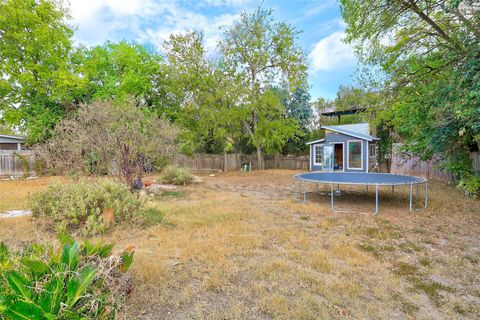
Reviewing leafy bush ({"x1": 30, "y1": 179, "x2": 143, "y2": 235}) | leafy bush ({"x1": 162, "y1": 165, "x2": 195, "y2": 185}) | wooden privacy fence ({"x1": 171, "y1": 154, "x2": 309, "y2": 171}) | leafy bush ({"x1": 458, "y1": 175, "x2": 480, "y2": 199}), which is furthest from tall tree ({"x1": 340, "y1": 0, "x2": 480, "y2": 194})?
wooden privacy fence ({"x1": 171, "y1": 154, "x2": 309, "y2": 171})

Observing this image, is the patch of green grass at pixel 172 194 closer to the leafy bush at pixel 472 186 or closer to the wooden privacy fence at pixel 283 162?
the leafy bush at pixel 472 186

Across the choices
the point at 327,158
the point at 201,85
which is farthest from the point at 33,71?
the point at 327,158

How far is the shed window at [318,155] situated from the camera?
15.8 metres

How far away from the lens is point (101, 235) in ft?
13.1

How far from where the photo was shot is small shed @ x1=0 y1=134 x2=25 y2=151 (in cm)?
1423

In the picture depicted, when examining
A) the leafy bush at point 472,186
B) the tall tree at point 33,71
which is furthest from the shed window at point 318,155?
the tall tree at point 33,71

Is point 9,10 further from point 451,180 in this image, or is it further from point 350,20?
point 451,180

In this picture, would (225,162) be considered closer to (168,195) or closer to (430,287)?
(168,195)

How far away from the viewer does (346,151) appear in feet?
48.3

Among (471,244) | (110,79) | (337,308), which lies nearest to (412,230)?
(471,244)

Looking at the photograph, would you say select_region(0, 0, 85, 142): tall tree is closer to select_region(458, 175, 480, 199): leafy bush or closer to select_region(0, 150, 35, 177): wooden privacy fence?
select_region(0, 150, 35, 177): wooden privacy fence

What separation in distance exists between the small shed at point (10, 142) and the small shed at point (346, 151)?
18260mm

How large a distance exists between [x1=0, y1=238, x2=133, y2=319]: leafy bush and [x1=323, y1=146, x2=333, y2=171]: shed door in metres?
14.6

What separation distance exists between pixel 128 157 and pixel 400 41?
902 centimetres
